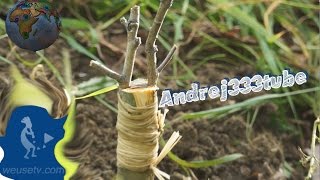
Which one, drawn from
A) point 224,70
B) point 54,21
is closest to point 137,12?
point 54,21

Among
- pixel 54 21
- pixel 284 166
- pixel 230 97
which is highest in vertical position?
pixel 54 21

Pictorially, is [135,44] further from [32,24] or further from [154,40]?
[32,24]

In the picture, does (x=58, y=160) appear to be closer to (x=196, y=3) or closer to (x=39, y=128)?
(x=39, y=128)

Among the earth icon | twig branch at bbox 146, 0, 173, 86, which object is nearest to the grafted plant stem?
twig branch at bbox 146, 0, 173, 86

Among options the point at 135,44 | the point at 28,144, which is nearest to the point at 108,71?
the point at 135,44

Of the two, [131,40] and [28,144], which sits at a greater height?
[131,40]

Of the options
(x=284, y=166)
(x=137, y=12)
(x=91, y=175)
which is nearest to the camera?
(x=137, y=12)
